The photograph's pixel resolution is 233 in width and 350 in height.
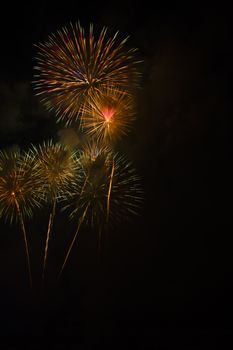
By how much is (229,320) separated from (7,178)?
19.1 m

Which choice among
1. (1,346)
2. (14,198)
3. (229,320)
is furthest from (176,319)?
(14,198)

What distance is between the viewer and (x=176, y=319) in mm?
28688

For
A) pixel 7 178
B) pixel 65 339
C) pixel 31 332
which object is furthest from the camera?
pixel 31 332

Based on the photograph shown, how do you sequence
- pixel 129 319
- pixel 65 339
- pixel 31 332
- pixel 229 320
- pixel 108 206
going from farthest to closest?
1. pixel 31 332
2. pixel 129 319
3. pixel 65 339
4. pixel 229 320
5. pixel 108 206

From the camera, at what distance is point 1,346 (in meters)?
26.5

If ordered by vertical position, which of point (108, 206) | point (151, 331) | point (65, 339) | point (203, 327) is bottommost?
point (65, 339)

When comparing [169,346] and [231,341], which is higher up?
[231,341]

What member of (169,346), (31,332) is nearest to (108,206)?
(169,346)

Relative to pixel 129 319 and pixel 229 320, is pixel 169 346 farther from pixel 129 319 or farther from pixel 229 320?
pixel 129 319

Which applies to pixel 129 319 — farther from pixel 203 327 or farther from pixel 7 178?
pixel 7 178

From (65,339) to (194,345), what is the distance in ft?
51.1

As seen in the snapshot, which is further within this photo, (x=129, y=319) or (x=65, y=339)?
(x=129, y=319)

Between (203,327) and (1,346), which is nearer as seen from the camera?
(203,327)

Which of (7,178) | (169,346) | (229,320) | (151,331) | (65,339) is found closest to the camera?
(7,178)
